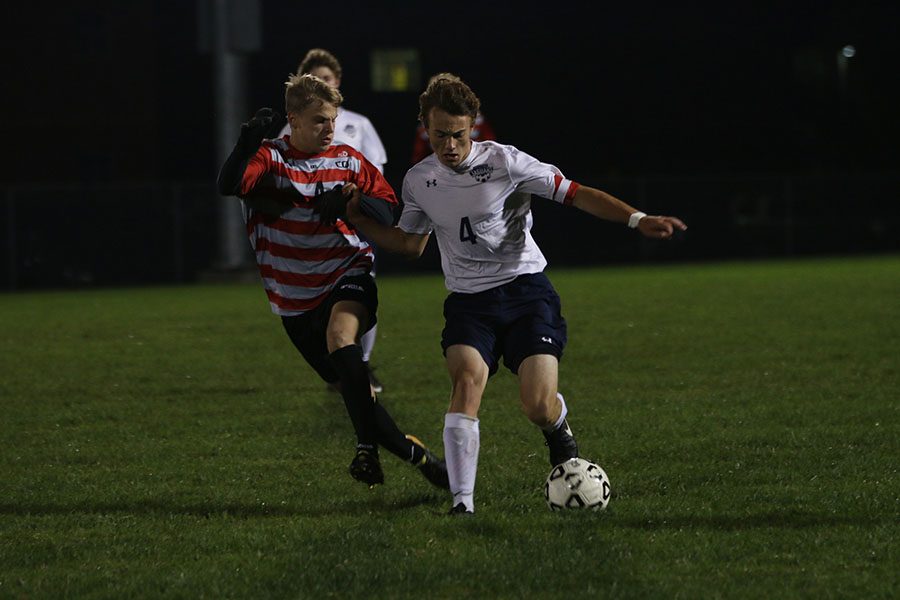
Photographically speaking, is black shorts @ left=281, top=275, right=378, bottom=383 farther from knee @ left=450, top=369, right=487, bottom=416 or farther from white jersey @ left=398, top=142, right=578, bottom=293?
knee @ left=450, top=369, right=487, bottom=416

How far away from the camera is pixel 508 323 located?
5742mm

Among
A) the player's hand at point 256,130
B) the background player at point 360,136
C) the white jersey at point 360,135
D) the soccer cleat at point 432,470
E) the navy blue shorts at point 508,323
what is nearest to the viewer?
the navy blue shorts at point 508,323

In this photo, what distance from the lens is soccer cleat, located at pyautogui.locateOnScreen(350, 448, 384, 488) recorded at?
557 cm

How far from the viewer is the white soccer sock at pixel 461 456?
211 inches

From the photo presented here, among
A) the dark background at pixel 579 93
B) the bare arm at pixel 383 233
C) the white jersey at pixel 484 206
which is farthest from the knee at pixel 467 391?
the dark background at pixel 579 93

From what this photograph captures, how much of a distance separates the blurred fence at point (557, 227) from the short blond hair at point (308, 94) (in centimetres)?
1858

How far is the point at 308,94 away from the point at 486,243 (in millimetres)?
1013

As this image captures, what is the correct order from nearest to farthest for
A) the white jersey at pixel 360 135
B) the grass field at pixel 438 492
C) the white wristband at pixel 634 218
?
the grass field at pixel 438 492, the white wristband at pixel 634 218, the white jersey at pixel 360 135

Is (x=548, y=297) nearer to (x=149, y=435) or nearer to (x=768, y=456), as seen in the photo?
(x=768, y=456)

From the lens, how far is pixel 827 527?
4.98 meters

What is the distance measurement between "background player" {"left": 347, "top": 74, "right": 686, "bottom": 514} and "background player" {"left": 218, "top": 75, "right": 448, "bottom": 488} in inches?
11.0

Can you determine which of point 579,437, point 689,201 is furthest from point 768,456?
point 689,201

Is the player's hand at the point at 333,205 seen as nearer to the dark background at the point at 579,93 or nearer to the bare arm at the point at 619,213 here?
the bare arm at the point at 619,213

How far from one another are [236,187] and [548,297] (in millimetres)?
1354
